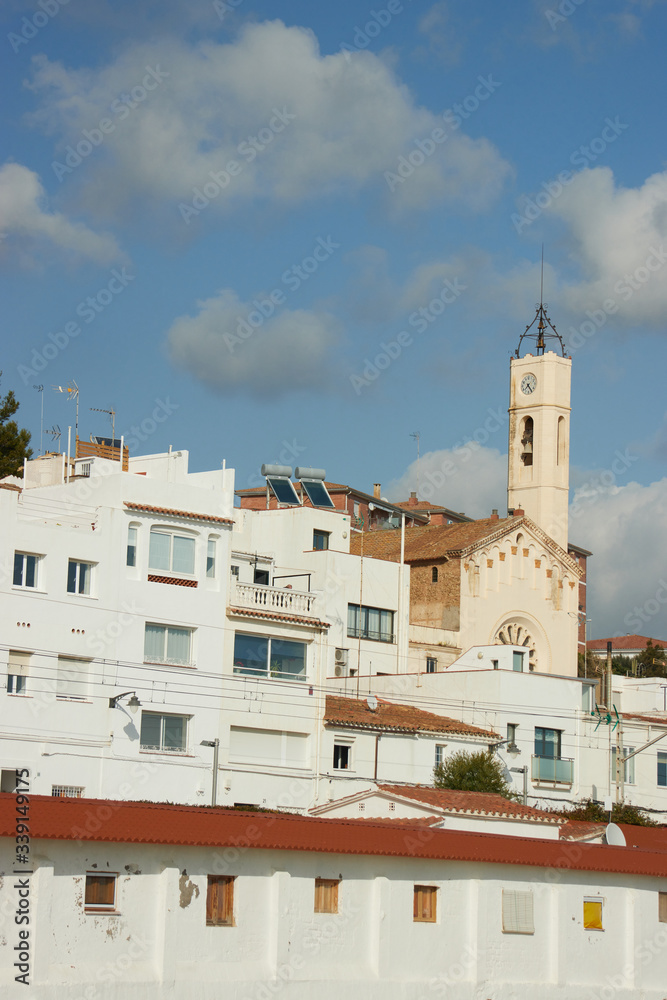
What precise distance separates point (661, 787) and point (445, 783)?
54.0 ft

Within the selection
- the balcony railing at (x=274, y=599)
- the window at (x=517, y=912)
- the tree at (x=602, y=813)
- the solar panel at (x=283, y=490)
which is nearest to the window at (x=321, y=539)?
the solar panel at (x=283, y=490)

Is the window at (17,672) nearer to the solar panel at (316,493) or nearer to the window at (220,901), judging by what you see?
the window at (220,901)

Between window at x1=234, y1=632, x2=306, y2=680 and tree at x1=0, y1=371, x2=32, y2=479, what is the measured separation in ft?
63.1

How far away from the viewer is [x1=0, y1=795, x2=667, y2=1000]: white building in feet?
83.9

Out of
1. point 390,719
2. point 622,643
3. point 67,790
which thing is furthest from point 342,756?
point 622,643

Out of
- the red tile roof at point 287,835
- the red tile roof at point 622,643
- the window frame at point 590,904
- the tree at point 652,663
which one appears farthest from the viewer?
the red tile roof at point 622,643

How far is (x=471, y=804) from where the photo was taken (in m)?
41.2

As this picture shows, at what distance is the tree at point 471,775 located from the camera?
51.0 metres

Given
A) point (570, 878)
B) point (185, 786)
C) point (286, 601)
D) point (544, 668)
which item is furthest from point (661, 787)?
point (570, 878)

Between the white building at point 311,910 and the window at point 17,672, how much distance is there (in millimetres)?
16274

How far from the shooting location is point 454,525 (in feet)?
251

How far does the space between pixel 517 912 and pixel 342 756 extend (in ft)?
61.5

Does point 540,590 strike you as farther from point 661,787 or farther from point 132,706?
point 132,706

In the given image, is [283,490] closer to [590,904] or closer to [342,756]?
[342,756]
